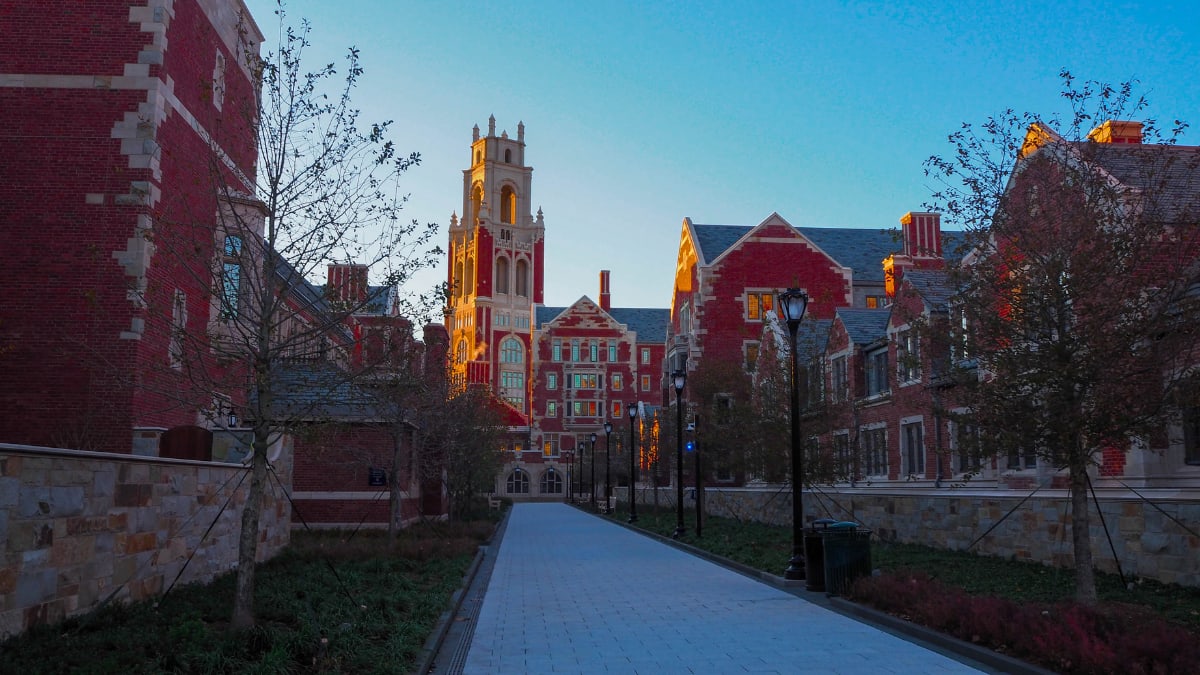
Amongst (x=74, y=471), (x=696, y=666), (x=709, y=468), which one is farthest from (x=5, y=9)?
(x=709, y=468)

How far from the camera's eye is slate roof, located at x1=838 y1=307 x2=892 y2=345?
34.2m

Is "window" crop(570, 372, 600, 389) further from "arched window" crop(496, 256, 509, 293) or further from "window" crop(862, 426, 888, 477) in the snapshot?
"window" crop(862, 426, 888, 477)

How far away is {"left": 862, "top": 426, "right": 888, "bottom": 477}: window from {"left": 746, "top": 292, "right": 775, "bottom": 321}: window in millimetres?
19533

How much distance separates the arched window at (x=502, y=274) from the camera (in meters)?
122

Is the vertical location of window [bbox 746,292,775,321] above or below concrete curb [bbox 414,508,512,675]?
above

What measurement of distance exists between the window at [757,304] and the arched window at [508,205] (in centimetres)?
8010

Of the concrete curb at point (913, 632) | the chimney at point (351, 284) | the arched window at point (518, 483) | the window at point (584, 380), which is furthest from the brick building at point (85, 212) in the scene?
the arched window at point (518, 483)

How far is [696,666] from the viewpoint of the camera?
9188 millimetres

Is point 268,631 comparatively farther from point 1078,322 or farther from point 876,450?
point 876,450

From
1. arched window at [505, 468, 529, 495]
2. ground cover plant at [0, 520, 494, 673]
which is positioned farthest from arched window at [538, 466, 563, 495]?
ground cover plant at [0, 520, 494, 673]

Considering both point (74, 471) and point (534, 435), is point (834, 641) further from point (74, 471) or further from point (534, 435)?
point (534, 435)

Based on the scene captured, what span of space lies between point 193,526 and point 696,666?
7.97 meters

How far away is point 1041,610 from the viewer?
33.9 ft

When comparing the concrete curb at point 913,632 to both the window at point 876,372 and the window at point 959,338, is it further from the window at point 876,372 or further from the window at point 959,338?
the window at point 876,372
